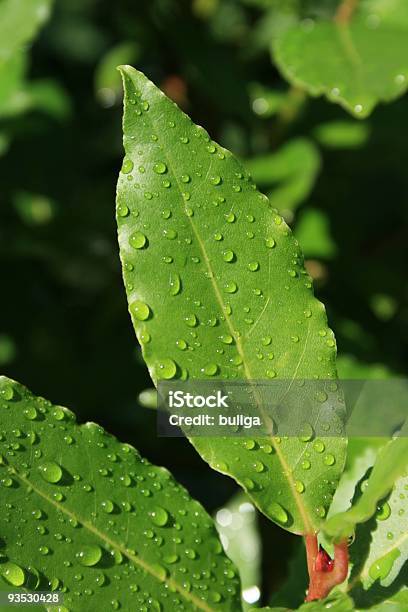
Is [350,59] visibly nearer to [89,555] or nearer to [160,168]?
[160,168]

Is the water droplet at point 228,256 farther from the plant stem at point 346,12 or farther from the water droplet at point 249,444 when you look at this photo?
the plant stem at point 346,12

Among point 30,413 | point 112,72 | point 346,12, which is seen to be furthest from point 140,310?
point 112,72

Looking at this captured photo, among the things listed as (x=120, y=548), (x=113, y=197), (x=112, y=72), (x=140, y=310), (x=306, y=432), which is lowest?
(x=113, y=197)

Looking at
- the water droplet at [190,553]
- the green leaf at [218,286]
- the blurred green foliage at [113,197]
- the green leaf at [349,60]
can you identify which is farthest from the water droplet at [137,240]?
the blurred green foliage at [113,197]

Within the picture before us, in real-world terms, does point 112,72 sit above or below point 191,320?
below

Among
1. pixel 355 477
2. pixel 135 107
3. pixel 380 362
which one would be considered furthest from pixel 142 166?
pixel 380 362

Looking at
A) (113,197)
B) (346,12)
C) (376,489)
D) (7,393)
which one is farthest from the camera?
(113,197)

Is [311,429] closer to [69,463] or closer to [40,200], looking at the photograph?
[69,463]

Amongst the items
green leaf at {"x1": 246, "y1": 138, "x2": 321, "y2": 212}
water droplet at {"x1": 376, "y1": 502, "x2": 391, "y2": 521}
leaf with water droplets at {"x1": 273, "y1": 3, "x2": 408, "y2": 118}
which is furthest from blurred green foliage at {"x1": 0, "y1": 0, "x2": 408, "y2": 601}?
water droplet at {"x1": 376, "y1": 502, "x2": 391, "y2": 521}
